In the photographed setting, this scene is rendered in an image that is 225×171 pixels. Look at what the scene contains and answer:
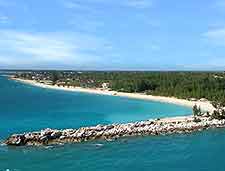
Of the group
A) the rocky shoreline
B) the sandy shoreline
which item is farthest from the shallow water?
the rocky shoreline

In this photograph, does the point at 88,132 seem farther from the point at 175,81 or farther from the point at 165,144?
the point at 175,81

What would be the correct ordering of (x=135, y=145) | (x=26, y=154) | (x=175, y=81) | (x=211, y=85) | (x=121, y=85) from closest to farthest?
(x=26, y=154) → (x=135, y=145) → (x=211, y=85) → (x=175, y=81) → (x=121, y=85)

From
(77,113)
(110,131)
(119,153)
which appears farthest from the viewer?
(77,113)

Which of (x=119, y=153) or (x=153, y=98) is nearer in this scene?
(x=119, y=153)

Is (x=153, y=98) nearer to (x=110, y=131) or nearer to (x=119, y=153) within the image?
(x=110, y=131)

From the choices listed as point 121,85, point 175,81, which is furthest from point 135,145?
point 121,85

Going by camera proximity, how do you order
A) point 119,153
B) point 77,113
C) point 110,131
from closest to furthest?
point 119,153
point 110,131
point 77,113

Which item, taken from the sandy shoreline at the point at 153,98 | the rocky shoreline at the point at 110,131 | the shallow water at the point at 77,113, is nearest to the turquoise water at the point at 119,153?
the shallow water at the point at 77,113

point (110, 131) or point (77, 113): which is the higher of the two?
point (110, 131)

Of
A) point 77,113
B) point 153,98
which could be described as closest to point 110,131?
point 77,113
